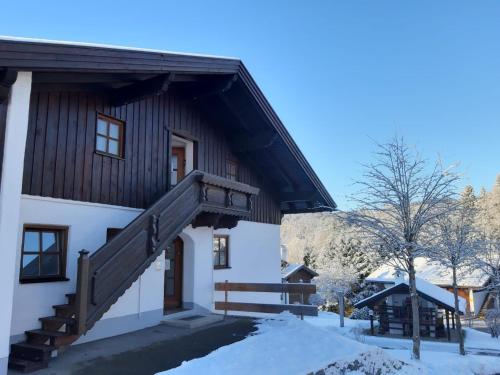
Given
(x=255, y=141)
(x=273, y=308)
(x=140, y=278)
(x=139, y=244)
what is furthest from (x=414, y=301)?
(x=139, y=244)

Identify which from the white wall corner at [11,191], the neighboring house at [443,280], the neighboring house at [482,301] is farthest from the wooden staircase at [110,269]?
the neighboring house at [482,301]

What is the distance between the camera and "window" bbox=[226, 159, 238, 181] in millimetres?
13320

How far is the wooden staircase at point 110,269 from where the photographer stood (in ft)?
19.6

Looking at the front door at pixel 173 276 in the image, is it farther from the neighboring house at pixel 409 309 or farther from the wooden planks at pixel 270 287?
the neighboring house at pixel 409 309

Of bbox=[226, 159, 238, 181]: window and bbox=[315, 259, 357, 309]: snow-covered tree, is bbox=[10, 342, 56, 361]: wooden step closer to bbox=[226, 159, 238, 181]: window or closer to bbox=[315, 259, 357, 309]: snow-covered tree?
bbox=[226, 159, 238, 181]: window

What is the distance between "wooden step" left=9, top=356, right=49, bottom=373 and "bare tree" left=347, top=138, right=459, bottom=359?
9096mm

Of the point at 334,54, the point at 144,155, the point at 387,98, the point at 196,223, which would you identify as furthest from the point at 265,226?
the point at 387,98

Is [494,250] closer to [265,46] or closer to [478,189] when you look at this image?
[265,46]

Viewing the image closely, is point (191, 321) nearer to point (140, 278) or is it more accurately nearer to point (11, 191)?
point (140, 278)

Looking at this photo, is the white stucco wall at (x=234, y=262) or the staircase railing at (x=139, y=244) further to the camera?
the white stucco wall at (x=234, y=262)

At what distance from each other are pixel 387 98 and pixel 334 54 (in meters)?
5.99

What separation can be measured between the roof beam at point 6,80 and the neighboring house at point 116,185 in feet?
0.10

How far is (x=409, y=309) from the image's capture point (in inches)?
884

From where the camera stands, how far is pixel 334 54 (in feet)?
67.2
